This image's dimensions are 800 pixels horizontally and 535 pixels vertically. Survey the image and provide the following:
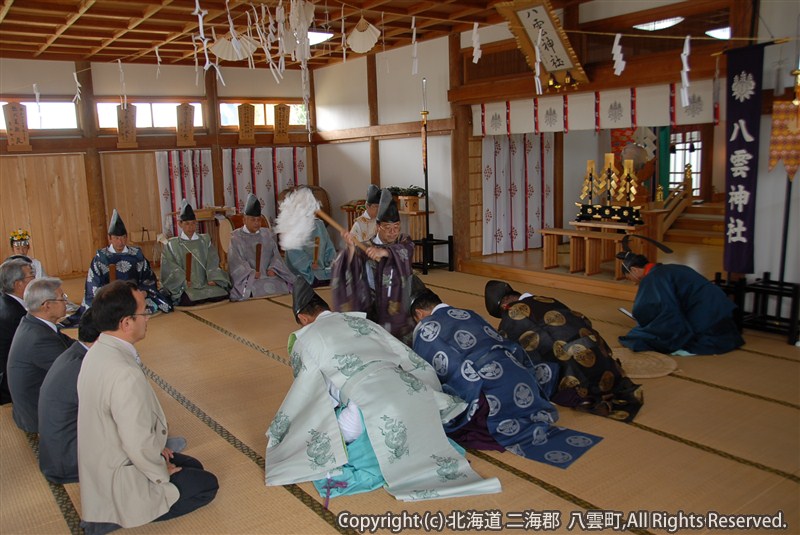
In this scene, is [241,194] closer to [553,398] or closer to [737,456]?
[553,398]

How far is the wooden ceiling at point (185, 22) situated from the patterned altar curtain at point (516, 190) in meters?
1.77

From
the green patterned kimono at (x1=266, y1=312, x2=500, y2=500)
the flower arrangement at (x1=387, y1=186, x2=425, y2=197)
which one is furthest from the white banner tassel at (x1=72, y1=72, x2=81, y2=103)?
the green patterned kimono at (x1=266, y1=312, x2=500, y2=500)

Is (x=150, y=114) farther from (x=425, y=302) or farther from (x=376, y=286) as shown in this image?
(x=425, y=302)

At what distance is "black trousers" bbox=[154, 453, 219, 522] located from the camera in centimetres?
286

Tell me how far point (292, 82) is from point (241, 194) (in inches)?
85.1

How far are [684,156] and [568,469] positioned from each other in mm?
10943

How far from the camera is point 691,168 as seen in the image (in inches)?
485

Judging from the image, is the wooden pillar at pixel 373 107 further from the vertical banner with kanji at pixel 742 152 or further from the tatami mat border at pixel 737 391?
the tatami mat border at pixel 737 391

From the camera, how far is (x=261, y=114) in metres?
11.1

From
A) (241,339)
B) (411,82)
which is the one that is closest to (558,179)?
(411,82)

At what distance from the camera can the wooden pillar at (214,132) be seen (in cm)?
1038

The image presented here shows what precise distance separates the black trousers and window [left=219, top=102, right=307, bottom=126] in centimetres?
840

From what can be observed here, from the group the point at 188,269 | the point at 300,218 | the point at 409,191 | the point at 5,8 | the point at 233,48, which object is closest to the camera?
the point at 300,218

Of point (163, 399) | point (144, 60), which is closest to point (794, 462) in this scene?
point (163, 399)
